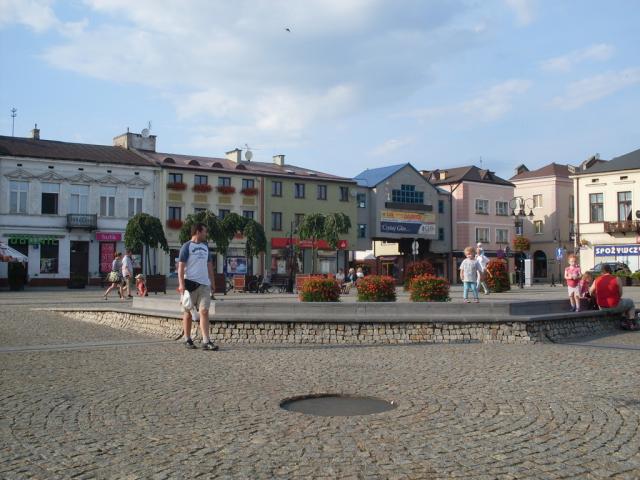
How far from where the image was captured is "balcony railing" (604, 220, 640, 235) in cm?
5247

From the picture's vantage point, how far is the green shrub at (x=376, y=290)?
14.5 metres

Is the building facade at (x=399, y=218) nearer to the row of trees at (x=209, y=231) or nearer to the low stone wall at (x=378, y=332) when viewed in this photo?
the row of trees at (x=209, y=231)

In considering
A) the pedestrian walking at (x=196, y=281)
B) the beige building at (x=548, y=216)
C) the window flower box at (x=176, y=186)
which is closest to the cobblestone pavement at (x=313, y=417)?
the pedestrian walking at (x=196, y=281)

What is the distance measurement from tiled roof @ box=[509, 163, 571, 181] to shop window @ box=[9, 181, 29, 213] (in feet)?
162

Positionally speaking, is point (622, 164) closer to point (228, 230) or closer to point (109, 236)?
point (228, 230)

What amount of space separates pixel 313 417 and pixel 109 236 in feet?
149

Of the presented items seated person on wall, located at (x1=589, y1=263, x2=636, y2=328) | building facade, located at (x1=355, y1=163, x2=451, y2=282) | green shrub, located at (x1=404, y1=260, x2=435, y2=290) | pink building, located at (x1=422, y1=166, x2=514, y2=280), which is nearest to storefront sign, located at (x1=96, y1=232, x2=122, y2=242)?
building facade, located at (x1=355, y1=163, x2=451, y2=282)

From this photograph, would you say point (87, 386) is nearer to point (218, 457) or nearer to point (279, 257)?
point (218, 457)

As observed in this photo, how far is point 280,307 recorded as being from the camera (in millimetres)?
13273

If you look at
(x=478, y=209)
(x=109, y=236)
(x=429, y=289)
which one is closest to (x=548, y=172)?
(x=478, y=209)

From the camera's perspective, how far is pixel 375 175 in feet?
210

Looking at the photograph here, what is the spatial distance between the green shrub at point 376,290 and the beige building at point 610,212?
1698 inches

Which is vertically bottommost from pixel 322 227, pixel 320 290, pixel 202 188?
pixel 320 290

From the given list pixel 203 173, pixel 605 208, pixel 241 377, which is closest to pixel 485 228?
pixel 605 208
